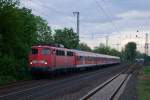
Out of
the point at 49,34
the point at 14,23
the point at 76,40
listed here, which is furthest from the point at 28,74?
the point at 76,40

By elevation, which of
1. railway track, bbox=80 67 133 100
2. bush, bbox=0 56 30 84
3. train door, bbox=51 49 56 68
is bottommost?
railway track, bbox=80 67 133 100

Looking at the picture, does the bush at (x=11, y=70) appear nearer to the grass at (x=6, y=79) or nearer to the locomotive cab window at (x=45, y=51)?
the grass at (x=6, y=79)

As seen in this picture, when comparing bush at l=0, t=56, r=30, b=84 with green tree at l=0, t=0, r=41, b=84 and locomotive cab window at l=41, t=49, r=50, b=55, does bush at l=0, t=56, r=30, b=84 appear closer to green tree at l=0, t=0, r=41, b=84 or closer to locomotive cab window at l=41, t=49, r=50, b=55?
green tree at l=0, t=0, r=41, b=84

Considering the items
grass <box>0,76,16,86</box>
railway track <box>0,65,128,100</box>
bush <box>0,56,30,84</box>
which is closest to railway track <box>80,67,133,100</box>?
railway track <box>0,65,128,100</box>

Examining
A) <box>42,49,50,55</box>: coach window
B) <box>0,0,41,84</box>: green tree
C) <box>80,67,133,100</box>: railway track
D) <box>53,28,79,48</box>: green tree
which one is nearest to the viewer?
<box>80,67,133,100</box>: railway track

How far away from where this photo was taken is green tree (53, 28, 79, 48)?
84.6m

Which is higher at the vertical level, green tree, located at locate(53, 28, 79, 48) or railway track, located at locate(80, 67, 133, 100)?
green tree, located at locate(53, 28, 79, 48)

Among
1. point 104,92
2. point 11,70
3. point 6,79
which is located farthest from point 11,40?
point 104,92

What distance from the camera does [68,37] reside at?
8912 cm

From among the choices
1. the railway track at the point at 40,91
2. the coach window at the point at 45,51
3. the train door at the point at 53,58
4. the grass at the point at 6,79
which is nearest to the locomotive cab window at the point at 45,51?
the coach window at the point at 45,51

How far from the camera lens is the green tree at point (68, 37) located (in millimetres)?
84625

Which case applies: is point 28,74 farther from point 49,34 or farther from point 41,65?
point 49,34

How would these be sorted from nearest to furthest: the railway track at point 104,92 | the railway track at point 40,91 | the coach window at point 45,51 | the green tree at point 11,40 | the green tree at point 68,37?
1. the railway track at point 40,91
2. the railway track at point 104,92
3. the green tree at point 11,40
4. the coach window at point 45,51
5. the green tree at point 68,37

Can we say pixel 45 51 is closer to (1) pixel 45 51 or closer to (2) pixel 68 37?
(1) pixel 45 51
